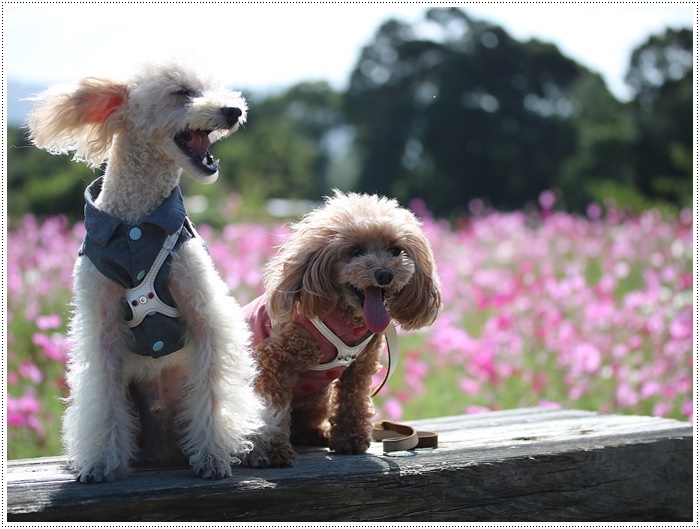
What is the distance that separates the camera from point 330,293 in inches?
103

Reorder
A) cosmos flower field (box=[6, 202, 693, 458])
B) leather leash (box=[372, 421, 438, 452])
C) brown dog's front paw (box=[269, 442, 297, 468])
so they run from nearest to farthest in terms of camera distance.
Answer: brown dog's front paw (box=[269, 442, 297, 468])
leather leash (box=[372, 421, 438, 452])
cosmos flower field (box=[6, 202, 693, 458])

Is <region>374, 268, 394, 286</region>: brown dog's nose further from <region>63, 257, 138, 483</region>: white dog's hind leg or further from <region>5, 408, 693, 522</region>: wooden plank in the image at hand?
<region>63, 257, 138, 483</region>: white dog's hind leg

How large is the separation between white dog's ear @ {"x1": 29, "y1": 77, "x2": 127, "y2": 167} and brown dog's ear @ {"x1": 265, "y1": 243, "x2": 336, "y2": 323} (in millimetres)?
709

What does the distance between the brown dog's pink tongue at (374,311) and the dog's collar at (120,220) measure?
2.16ft

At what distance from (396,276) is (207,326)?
633 mm

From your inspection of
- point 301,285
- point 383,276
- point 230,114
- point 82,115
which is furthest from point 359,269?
point 82,115

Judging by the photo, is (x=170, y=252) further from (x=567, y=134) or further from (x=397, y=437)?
(x=567, y=134)

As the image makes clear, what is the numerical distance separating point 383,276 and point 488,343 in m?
2.82

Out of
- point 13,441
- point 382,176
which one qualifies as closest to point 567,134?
point 382,176

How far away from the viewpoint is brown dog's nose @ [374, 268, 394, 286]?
253 centimetres

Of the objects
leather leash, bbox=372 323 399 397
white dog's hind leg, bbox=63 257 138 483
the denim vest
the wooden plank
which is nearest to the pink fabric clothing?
leather leash, bbox=372 323 399 397

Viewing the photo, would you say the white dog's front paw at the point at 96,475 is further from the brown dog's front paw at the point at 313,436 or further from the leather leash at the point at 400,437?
the leather leash at the point at 400,437

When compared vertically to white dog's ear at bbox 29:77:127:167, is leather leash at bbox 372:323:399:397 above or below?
below

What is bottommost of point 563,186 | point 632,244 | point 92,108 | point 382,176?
point 92,108
